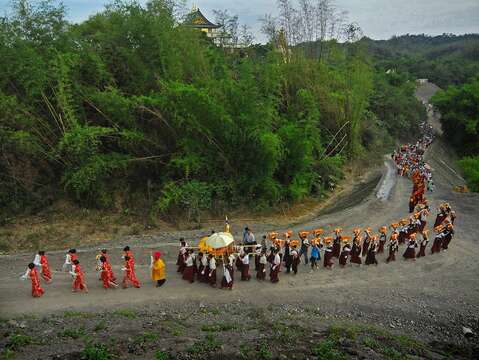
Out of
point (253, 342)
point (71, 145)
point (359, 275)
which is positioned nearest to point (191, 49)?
point (71, 145)

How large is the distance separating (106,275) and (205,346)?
135 inches

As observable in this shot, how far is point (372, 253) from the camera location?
11.4 metres

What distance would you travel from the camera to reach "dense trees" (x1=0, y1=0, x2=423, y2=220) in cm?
1311

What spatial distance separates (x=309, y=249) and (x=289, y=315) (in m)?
2.93

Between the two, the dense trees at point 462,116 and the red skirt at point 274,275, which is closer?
the red skirt at point 274,275

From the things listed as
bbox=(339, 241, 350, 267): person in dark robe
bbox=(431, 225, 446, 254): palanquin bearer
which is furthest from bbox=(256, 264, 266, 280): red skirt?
bbox=(431, 225, 446, 254): palanquin bearer

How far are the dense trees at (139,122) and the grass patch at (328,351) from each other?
7.16 metres

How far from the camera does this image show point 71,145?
1280cm

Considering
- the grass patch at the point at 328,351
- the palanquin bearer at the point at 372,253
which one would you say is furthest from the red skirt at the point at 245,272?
the palanquin bearer at the point at 372,253

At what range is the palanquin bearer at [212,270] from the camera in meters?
9.79

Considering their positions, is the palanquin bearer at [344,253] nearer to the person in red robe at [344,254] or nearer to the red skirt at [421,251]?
the person in red robe at [344,254]

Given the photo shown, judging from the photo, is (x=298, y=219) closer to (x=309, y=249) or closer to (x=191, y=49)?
(x=309, y=249)

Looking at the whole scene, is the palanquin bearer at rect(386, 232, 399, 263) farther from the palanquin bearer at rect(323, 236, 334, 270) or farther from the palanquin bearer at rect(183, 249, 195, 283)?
the palanquin bearer at rect(183, 249, 195, 283)

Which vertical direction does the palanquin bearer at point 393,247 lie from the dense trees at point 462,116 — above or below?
below
